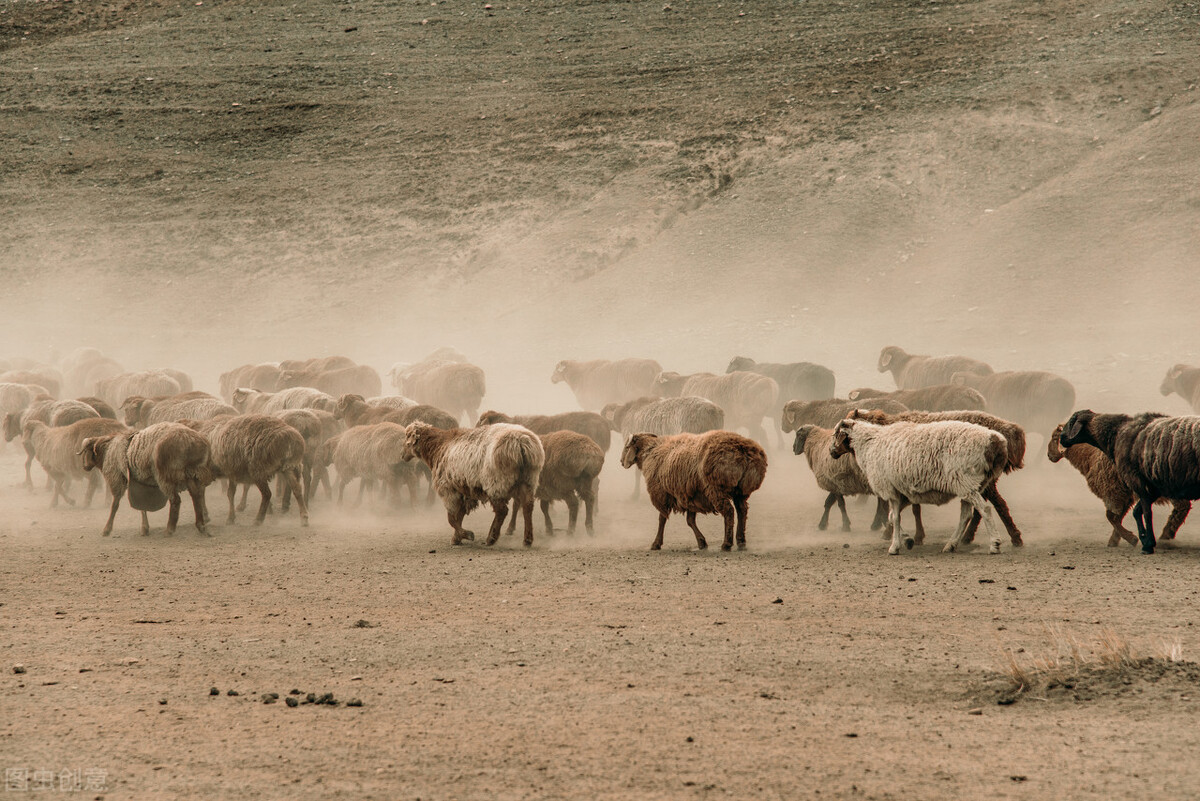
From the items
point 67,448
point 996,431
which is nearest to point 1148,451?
point 996,431

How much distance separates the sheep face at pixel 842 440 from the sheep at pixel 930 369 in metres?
10.5

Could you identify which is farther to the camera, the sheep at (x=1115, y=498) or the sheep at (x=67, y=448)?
the sheep at (x=67, y=448)

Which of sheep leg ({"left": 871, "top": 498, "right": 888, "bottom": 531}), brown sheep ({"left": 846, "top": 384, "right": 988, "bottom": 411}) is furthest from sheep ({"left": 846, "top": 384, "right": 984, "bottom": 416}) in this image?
sheep leg ({"left": 871, "top": 498, "right": 888, "bottom": 531})

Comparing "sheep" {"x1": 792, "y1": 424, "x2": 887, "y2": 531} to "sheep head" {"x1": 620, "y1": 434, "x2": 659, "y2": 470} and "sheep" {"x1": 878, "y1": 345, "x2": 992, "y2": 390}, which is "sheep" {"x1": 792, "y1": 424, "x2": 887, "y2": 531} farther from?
"sheep" {"x1": 878, "y1": 345, "x2": 992, "y2": 390}

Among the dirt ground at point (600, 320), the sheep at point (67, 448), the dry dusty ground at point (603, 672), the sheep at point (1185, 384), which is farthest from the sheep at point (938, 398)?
the sheep at point (67, 448)

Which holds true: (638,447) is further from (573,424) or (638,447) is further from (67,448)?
(67,448)

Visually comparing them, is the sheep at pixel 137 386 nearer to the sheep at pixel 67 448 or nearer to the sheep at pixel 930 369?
the sheep at pixel 67 448

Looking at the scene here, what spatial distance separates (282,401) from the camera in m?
19.8

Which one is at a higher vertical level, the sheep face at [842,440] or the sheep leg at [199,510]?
the sheep face at [842,440]

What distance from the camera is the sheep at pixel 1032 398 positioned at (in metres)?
19.6

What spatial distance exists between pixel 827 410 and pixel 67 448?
11389 millimetres

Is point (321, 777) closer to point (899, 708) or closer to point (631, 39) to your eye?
point (899, 708)

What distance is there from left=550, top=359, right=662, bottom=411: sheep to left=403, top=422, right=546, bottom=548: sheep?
10.9m

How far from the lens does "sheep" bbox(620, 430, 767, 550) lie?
38.4ft
